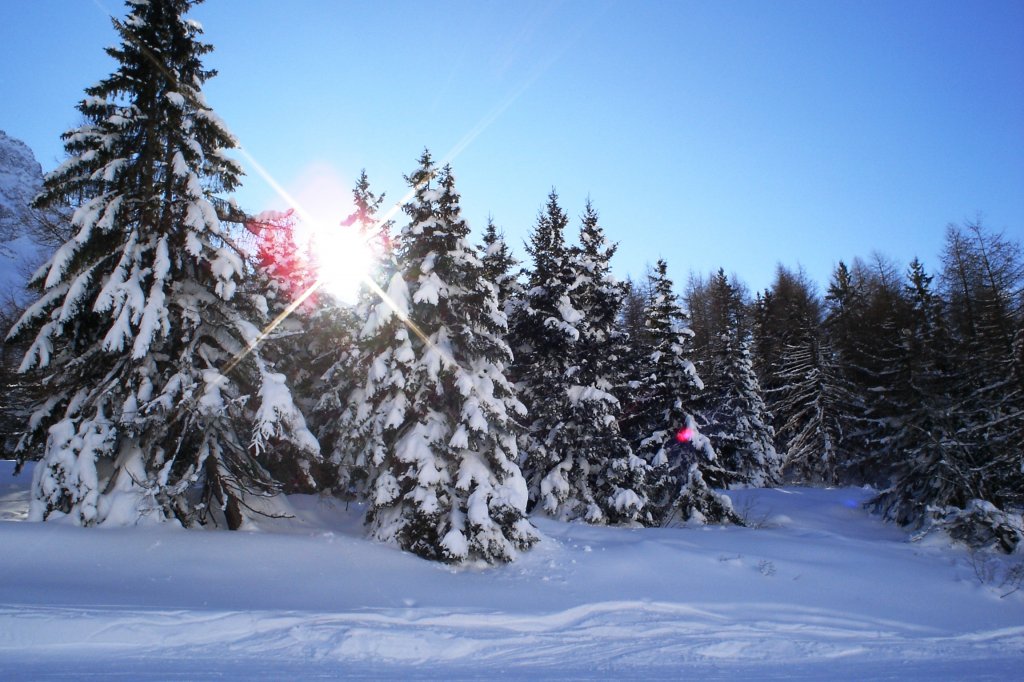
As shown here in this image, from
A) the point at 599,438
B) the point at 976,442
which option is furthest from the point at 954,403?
the point at 599,438

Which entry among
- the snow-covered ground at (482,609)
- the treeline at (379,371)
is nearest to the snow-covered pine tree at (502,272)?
the treeline at (379,371)

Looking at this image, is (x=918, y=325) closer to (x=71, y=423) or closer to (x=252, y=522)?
(x=252, y=522)

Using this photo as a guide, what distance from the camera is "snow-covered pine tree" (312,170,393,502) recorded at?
45.5 feet

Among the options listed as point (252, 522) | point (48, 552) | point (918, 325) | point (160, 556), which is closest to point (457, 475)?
point (252, 522)

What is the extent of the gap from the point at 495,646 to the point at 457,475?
19.2 ft

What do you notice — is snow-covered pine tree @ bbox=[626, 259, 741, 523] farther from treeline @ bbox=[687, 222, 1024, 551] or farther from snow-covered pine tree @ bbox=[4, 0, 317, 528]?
snow-covered pine tree @ bbox=[4, 0, 317, 528]

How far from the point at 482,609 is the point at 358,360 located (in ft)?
25.8

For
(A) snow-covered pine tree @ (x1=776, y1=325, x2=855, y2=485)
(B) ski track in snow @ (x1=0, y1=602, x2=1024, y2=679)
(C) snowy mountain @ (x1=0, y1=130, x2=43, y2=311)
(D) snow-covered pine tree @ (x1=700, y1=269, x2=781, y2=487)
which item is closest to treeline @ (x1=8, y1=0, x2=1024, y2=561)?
(B) ski track in snow @ (x1=0, y1=602, x2=1024, y2=679)

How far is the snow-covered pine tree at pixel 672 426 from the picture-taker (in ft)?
70.1

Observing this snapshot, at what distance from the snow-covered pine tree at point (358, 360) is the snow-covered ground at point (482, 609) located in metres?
1.94

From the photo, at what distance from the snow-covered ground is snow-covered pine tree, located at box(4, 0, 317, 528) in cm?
125

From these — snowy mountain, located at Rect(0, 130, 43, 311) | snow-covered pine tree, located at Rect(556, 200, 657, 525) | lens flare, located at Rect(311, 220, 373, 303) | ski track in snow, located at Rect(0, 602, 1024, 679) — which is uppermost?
snowy mountain, located at Rect(0, 130, 43, 311)

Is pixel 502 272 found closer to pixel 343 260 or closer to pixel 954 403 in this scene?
pixel 343 260

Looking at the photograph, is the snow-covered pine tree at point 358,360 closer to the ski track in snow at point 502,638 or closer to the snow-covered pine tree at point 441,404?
the snow-covered pine tree at point 441,404
